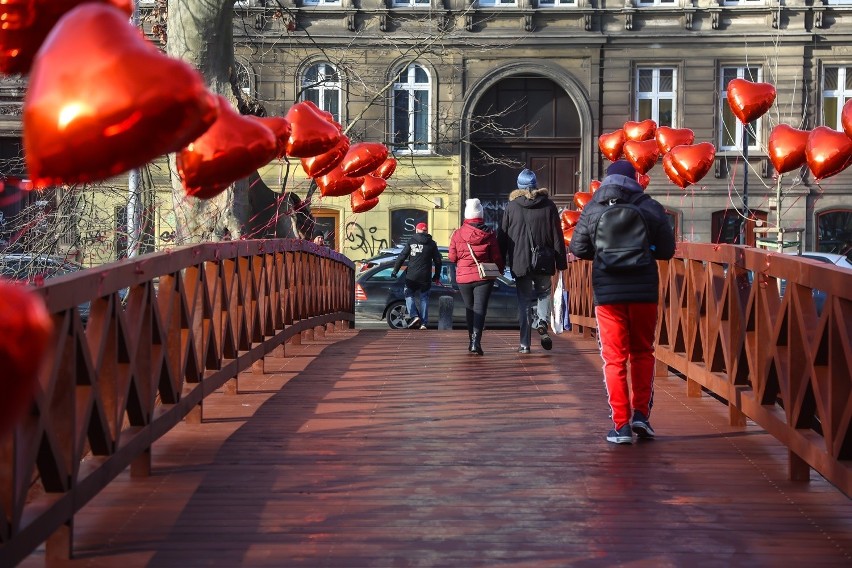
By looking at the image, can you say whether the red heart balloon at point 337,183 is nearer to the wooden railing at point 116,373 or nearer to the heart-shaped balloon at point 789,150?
the wooden railing at point 116,373

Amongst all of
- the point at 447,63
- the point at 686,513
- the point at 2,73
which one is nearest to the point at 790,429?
the point at 686,513

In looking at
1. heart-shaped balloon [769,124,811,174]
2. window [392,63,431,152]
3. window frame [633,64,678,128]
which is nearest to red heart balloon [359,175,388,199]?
heart-shaped balloon [769,124,811,174]

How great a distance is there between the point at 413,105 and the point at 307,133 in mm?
28594

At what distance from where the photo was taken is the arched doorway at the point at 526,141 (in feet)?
124

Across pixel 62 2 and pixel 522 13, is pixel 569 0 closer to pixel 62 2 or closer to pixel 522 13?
→ pixel 522 13

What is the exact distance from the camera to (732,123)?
3850cm

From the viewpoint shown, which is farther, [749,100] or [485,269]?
[749,100]

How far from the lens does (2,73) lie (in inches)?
166

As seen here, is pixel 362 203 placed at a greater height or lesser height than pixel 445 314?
greater

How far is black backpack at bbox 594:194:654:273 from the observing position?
27.7ft

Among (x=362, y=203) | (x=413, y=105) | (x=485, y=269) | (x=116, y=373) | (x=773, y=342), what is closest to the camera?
(x=116, y=373)

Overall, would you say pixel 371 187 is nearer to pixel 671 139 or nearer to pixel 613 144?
pixel 671 139

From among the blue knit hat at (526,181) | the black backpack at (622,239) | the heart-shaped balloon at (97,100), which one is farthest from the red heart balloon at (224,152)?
the blue knit hat at (526,181)

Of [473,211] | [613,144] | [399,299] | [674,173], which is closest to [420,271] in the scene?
[399,299]
